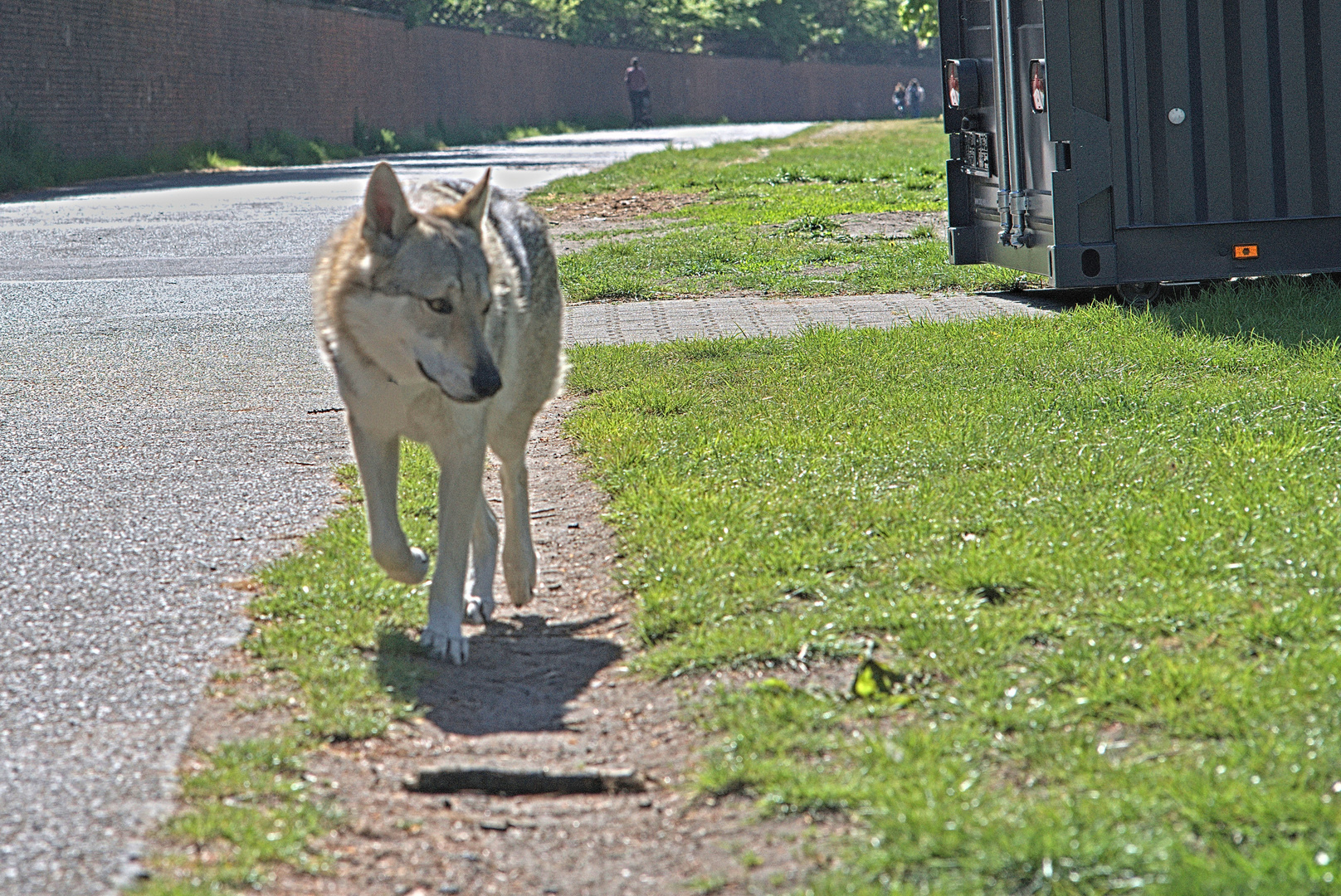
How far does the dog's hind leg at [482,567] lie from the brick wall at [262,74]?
964 inches

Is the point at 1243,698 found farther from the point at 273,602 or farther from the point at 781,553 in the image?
the point at 273,602

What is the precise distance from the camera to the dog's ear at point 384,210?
3926 mm

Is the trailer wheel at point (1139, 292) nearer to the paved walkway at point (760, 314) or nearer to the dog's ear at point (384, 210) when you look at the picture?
the paved walkway at point (760, 314)

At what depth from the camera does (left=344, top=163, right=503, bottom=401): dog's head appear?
393 centimetres

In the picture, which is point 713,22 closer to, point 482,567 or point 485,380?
point 482,567

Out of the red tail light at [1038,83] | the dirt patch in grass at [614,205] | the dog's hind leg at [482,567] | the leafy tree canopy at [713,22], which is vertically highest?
the leafy tree canopy at [713,22]

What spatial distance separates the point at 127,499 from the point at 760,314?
490 centimetres

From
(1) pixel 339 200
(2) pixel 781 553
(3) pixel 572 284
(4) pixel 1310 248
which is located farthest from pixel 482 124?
(2) pixel 781 553

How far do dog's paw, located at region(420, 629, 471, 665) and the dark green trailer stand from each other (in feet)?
18.2

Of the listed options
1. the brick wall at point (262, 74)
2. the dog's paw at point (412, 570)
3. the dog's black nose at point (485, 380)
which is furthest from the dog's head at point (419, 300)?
the brick wall at point (262, 74)

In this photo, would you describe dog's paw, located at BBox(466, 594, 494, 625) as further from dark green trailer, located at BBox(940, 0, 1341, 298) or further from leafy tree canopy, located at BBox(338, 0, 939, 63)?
leafy tree canopy, located at BBox(338, 0, 939, 63)

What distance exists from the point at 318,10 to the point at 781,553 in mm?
37440

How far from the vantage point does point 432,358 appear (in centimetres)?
394

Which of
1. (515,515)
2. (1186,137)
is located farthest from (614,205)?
(515,515)
